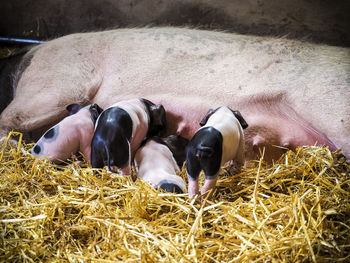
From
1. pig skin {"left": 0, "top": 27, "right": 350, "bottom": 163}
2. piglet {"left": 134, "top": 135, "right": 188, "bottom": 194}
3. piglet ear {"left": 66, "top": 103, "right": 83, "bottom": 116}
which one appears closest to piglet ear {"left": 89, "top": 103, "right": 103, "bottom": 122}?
piglet ear {"left": 66, "top": 103, "right": 83, "bottom": 116}

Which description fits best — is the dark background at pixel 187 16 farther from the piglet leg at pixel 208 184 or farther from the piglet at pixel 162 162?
the piglet leg at pixel 208 184

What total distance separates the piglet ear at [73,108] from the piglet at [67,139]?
0.59 feet

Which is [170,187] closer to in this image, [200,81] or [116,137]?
[116,137]

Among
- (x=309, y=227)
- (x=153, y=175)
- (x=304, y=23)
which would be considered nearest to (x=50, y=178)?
(x=153, y=175)

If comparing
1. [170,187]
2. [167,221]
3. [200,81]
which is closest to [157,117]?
[200,81]

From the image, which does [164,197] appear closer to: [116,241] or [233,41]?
[116,241]

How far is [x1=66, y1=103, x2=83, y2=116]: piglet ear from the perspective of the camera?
7.84ft

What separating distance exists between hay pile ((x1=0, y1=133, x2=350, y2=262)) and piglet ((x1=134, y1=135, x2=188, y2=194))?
118 millimetres

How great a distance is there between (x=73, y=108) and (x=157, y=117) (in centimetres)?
65

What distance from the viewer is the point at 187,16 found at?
3025 millimetres

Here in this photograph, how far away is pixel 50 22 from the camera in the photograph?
11.0 feet

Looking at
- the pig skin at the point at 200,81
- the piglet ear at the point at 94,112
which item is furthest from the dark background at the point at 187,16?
the piglet ear at the point at 94,112

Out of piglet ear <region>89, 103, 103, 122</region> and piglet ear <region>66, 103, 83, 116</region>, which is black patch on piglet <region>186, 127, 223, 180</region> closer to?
piglet ear <region>89, 103, 103, 122</region>

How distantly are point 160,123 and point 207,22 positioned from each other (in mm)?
1250
